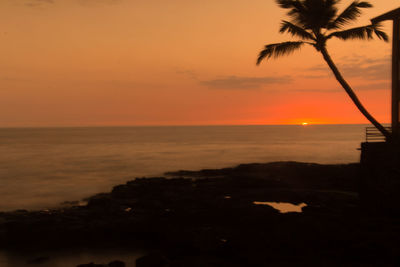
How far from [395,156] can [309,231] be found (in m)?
6.43

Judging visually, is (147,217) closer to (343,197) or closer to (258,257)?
(258,257)

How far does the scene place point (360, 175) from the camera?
21.0 m

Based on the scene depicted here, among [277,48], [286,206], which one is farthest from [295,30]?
[286,206]

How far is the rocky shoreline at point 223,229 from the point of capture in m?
13.7

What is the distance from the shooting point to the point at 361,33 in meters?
19.7

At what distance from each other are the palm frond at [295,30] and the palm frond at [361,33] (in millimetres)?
1344

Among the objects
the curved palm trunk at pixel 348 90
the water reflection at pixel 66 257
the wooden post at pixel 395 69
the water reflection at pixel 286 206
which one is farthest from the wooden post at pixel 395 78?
the water reflection at pixel 66 257

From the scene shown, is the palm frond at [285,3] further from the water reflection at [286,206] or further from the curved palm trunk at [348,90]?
the water reflection at [286,206]

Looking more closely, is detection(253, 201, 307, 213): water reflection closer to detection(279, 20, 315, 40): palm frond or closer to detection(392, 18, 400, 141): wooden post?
detection(392, 18, 400, 141): wooden post

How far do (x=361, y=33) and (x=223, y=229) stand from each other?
12.7 meters

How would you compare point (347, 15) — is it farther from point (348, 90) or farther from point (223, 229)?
point (223, 229)

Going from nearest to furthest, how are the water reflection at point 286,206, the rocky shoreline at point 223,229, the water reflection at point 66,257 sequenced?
the rocky shoreline at point 223,229 → the water reflection at point 66,257 → the water reflection at point 286,206

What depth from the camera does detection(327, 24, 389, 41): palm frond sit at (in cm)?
1939

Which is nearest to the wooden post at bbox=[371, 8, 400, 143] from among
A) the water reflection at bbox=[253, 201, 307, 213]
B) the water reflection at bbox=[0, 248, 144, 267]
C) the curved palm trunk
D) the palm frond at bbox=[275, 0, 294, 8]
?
the curved palm trunk
